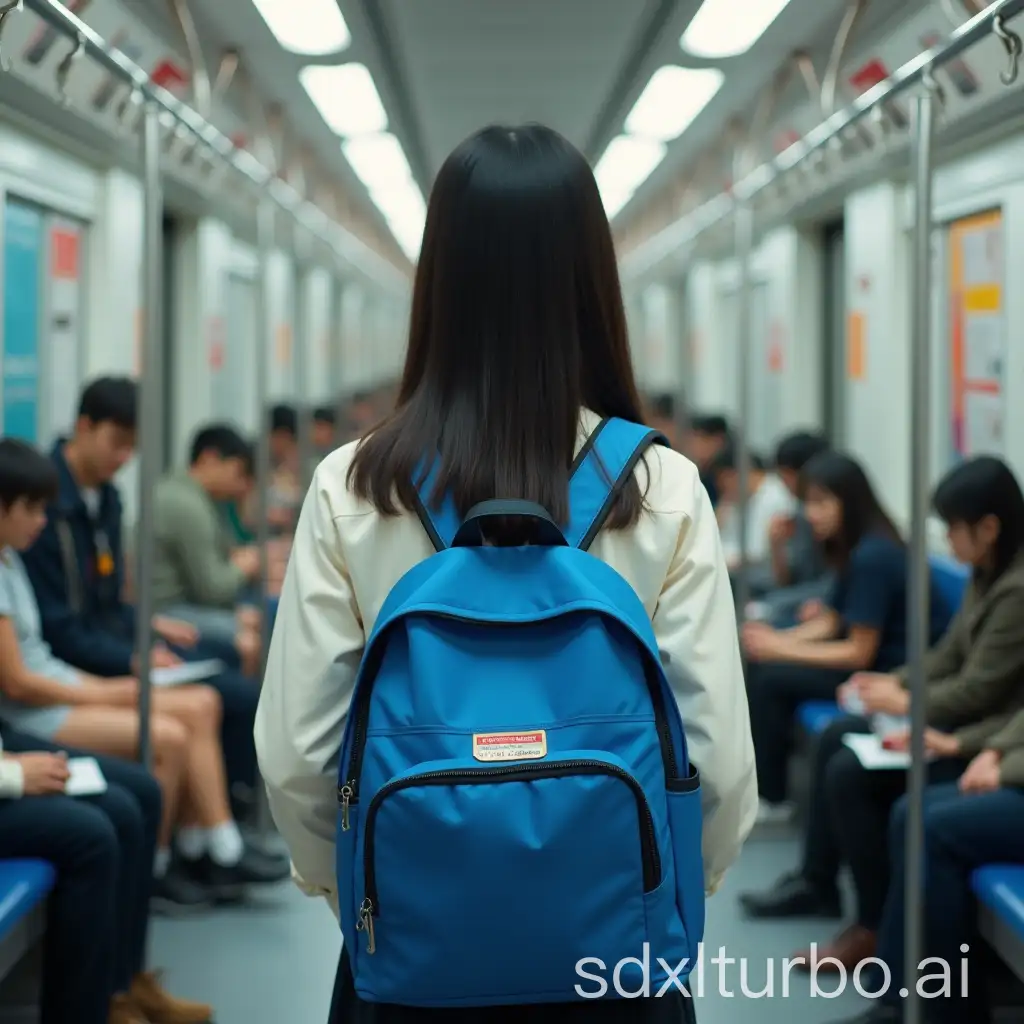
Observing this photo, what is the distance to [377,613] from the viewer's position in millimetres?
1648

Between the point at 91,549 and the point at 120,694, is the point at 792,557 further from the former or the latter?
the point at 120,694

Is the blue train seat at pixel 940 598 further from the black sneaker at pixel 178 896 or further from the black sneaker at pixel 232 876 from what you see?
the black sneaker at pixel 178 896

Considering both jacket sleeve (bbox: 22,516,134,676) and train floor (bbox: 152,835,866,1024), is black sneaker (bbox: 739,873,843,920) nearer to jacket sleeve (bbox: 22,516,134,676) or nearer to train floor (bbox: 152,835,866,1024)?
train floor (bbox: 152,835,866,1024)

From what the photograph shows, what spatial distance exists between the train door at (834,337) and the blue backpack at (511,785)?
6.48 m

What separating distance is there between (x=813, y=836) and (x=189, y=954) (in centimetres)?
192

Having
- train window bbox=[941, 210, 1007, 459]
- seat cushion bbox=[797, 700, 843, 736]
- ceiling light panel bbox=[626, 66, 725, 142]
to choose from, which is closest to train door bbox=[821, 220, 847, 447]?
ceiling light panel bbox=[626, 66, 725, 142]

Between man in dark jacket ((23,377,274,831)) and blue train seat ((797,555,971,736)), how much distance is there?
2197mm

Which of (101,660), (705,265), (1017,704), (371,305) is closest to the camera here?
(1017,704)

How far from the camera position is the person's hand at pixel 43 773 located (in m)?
3.29

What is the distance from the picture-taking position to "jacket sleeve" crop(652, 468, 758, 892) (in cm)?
163

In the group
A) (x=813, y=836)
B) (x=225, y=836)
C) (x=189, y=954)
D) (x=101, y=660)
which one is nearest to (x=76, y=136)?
(x=101, y=660)

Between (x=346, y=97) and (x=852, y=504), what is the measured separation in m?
2.84

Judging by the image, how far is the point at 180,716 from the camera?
4.73 metres

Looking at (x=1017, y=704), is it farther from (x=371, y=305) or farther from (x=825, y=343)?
(x=371, y=305)
